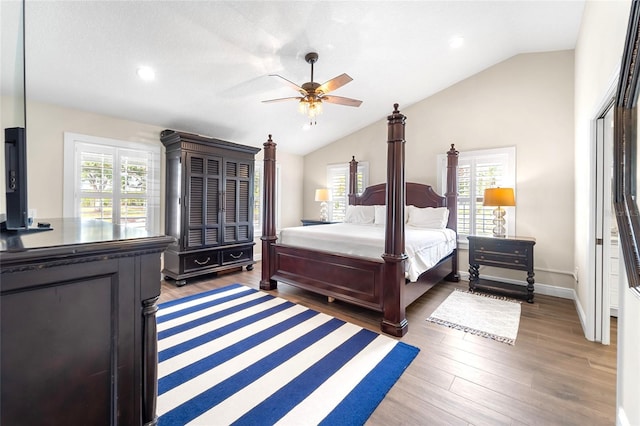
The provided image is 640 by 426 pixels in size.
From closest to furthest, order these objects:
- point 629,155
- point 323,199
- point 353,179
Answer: point 629,155 → point 353,179 → point 323,199

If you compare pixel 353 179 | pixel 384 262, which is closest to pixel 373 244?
pixel 384 262

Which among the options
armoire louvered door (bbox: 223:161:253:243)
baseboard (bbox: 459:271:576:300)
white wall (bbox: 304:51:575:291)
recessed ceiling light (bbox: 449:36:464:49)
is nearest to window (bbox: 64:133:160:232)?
armoire louvered door (bbox: 223:161:253:243)

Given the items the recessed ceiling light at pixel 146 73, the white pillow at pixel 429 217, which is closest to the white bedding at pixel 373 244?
the white pillow at pixel 429 217

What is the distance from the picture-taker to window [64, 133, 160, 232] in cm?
338

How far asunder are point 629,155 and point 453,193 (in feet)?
9.94

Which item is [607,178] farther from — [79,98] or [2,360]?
[79,98]

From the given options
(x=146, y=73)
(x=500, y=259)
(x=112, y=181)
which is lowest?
(x=500, y=259)

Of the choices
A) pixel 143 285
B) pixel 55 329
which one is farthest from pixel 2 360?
pixel 143 285

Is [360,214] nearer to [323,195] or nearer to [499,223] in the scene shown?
[323,195]

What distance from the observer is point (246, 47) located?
9.36 ft

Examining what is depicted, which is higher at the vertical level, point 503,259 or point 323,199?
point 323,199

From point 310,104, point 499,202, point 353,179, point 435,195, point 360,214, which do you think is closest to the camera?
point 310,104

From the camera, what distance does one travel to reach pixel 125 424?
835 millimetres

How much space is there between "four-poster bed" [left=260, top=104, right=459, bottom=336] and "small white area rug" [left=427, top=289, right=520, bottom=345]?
32 centimetres
